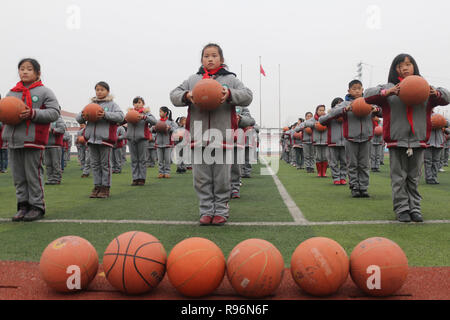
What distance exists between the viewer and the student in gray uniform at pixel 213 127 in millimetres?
5559

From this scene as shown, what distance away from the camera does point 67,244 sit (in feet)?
10.4

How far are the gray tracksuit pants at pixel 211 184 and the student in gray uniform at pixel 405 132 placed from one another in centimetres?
234

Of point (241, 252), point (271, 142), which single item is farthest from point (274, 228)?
point (271, 142)

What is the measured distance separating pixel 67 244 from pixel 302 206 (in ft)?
15.8

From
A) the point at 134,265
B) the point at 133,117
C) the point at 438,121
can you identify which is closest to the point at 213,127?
the point at 134,265

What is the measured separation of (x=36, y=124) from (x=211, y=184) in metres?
2.70

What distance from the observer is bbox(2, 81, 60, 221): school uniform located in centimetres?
600

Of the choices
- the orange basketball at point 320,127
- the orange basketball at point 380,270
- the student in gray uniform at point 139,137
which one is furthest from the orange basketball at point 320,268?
the orange basketball at point 320,127

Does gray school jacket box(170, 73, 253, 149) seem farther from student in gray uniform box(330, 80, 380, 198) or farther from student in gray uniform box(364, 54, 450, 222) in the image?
student in gray uniform box(330, 80, 380, 198)

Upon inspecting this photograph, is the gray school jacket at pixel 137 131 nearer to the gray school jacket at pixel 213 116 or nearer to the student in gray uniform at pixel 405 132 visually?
the gray school jacket at pixel 213 116

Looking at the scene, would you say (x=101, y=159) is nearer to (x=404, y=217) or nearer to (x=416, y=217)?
(x=404, y=217)

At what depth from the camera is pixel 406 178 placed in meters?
5.89

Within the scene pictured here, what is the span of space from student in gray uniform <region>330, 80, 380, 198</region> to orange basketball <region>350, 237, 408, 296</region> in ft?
18.8

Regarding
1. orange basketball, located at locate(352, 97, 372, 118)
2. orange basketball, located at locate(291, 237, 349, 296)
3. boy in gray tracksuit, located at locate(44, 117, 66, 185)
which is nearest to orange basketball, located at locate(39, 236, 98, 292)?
orange basketball, located at locate(291, 237, 349, 296)
